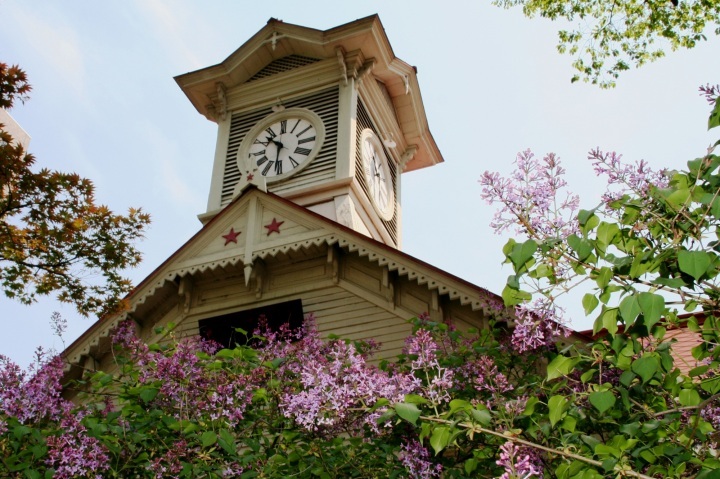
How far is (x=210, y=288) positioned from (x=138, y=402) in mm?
5492

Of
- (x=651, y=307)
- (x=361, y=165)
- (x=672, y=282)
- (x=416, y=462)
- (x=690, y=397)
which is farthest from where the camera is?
Result: (x=361, y=165)

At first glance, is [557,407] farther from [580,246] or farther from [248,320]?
[248,320]

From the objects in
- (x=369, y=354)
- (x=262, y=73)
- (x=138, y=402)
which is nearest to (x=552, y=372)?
(x=369, y=354)

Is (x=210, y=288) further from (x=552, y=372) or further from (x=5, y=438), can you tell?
(x=552, y=372)

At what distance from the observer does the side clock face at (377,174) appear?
1795 centimetres

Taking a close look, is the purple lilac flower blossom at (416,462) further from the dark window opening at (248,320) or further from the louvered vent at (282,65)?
the louvered vent at (282,65)

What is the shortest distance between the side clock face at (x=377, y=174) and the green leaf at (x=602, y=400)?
13001 mm

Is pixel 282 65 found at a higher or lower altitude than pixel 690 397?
higher

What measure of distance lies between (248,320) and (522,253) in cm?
856

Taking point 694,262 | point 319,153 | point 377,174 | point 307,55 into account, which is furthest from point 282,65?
point 694,262

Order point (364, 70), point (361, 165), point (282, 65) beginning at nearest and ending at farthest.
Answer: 1. point (361, 165)
2. point (364, 70)
3. point (282, 65)

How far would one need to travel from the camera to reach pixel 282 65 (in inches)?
763

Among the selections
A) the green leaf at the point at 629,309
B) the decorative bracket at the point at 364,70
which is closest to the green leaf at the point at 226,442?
the green leaf at the point at 629,309

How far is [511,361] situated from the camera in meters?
8.13
